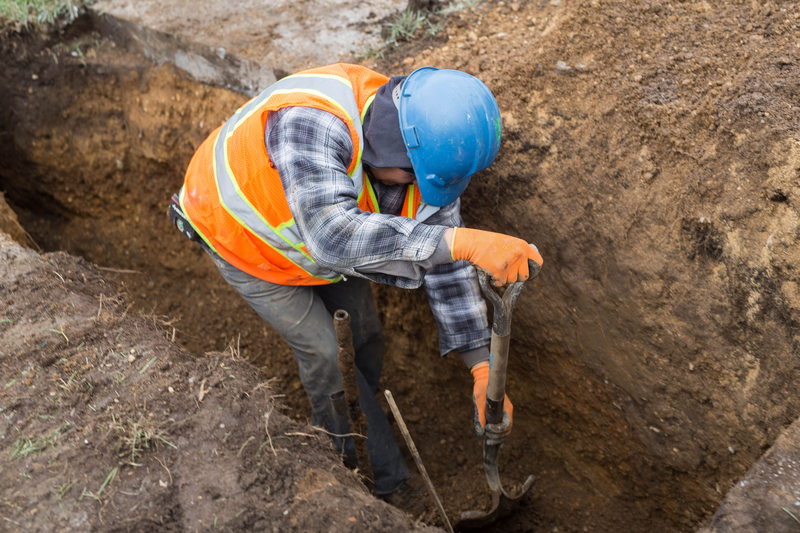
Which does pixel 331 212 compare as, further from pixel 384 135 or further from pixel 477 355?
pixel 477 355

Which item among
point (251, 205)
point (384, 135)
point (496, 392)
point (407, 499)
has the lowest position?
point (407, 499)

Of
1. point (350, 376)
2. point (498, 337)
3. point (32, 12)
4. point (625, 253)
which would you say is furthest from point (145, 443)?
point (32, 12)

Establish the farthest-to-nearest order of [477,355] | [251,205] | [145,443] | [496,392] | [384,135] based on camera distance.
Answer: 1. [477,355]
2. [496,392]
3. [251,205]
4. [384,135]
5. [145,443]

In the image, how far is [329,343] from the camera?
8.08 ft

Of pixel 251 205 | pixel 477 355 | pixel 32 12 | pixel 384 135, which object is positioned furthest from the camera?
pixel 32 12

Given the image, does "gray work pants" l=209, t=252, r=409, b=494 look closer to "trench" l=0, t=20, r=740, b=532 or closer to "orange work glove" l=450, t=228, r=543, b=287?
"trench" l=0, t=20, r=740, b=532

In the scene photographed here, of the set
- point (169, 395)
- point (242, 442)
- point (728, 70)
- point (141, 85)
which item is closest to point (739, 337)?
point (728, 70)

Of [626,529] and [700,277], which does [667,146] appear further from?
[626,529]

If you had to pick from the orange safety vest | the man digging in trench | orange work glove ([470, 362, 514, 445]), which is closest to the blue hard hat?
the man digging in trench

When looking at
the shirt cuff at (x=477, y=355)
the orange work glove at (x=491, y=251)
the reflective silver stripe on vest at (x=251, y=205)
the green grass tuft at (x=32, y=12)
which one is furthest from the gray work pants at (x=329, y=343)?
the green grass tuft at (x=32, y=12)

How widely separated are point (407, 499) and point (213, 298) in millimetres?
2302

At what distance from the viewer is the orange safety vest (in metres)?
1.94

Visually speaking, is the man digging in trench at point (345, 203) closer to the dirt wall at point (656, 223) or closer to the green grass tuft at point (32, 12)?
the dirt wall at point (656, 223)

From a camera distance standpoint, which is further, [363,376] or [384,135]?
Answer: [363,376]
